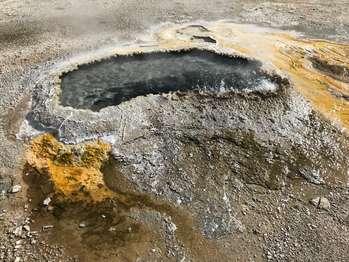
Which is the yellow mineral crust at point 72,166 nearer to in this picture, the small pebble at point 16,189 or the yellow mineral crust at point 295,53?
the small pebble at point 16,189

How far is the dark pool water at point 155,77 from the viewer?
14086 mm

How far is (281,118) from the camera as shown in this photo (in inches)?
527

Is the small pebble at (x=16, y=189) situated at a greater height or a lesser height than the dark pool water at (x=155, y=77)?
lesser

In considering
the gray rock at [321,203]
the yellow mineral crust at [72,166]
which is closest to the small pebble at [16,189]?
the yellow mineral crust at [72,166]

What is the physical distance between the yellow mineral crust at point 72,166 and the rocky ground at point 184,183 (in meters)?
0.04

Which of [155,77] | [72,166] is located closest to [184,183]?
[72,166]

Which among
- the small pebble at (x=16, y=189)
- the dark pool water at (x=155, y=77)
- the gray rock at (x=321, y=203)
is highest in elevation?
the dark pool water at (x=155, y=77)

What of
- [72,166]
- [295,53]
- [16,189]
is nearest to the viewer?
[16,189]

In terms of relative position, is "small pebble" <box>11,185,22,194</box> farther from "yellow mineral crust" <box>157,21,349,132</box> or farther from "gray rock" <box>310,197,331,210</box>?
"yellow mineral crust" <box>157,21,349,132</box>

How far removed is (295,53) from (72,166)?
939cm

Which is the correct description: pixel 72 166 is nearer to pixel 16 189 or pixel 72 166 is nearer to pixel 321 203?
pixel 16 189

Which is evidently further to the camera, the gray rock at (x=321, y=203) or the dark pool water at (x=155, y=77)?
the dark pool water at (x=155, y=77)

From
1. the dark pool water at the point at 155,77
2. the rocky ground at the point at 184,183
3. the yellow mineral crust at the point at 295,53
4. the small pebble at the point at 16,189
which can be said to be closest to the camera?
the rocky ground at the point at 184,183

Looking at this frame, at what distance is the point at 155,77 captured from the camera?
14906 mm
